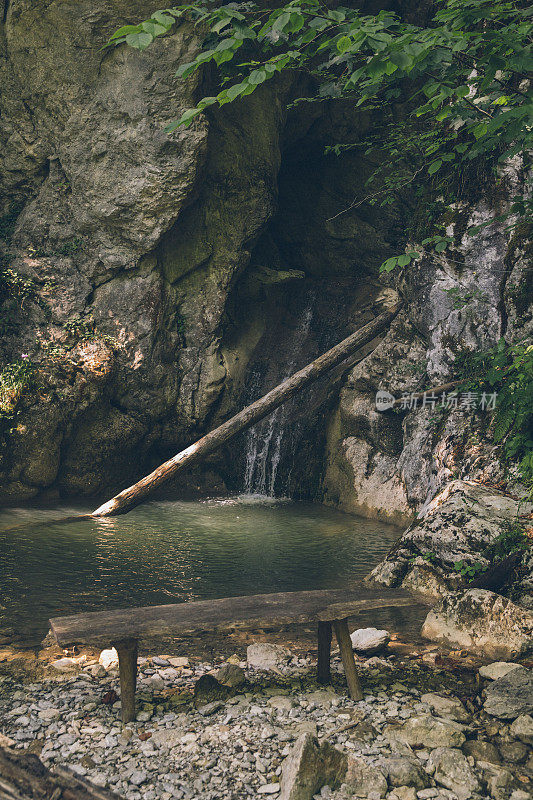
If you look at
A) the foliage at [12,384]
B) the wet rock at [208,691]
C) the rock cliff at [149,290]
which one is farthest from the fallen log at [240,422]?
the wet rock at [208,691]

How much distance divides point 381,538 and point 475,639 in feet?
13.3

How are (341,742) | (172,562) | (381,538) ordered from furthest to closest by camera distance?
(381,538)
(172,562)
(341,742)

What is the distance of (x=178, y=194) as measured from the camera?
10.3 metres

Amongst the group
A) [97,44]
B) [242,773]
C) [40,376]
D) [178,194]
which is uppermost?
[97,44]

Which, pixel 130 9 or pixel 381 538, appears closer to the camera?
pixel 381 538

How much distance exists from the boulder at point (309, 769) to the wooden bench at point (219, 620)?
36.2 inches

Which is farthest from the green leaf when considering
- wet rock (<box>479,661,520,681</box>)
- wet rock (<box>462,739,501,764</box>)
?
wet rock (<box>479,661,520,681</box>)

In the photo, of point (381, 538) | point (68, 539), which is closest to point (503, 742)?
point (381, 538)

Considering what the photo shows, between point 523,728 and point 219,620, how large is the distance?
188cm

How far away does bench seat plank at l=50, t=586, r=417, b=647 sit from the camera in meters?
3.54

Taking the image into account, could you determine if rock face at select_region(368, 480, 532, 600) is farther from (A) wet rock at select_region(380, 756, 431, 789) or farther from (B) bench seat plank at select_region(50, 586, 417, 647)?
(A) wet rock at select_region(380, 756, 431, 789)

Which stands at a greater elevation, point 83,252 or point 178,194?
point 178,194

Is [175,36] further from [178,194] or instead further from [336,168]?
[336,168]

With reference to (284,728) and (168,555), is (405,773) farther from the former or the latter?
(168,555)
